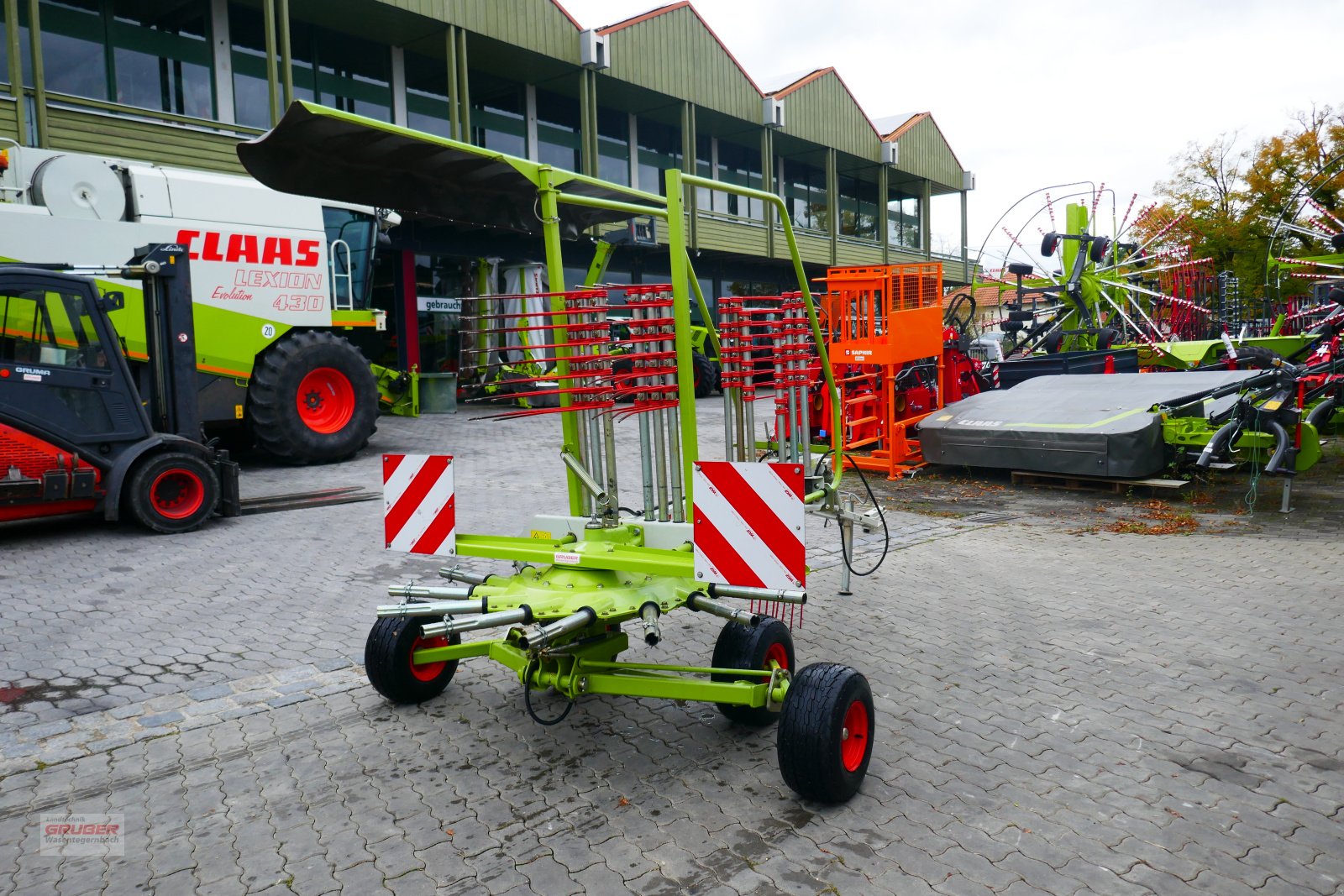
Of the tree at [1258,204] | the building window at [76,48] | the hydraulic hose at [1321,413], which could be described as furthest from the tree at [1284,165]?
the building window at [76,48]

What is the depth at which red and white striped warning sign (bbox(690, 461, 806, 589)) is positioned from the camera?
344 cm

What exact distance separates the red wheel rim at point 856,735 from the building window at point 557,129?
20.6 meters

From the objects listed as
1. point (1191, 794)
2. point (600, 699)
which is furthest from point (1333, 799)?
point (600, 699)

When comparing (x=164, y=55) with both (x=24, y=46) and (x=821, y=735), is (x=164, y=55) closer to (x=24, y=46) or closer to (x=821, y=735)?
(x=24, y=46)

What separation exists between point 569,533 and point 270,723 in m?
1.60

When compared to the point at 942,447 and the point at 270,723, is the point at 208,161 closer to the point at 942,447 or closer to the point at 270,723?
the point at 942,447

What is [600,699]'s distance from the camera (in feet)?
14.7

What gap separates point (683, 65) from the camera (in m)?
24.0

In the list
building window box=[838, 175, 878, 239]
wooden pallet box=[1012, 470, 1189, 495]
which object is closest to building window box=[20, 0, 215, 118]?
wooden pallet box=[1012, 470, 1189, 495]

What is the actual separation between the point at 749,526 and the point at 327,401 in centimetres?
963

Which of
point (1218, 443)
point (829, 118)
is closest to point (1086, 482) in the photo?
point (1218, 443)

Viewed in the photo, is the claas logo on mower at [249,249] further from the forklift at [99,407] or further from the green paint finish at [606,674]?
the green paint finish at [606,674]

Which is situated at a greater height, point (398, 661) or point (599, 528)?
point (599, 528)

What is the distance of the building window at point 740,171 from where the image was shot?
27.2m
